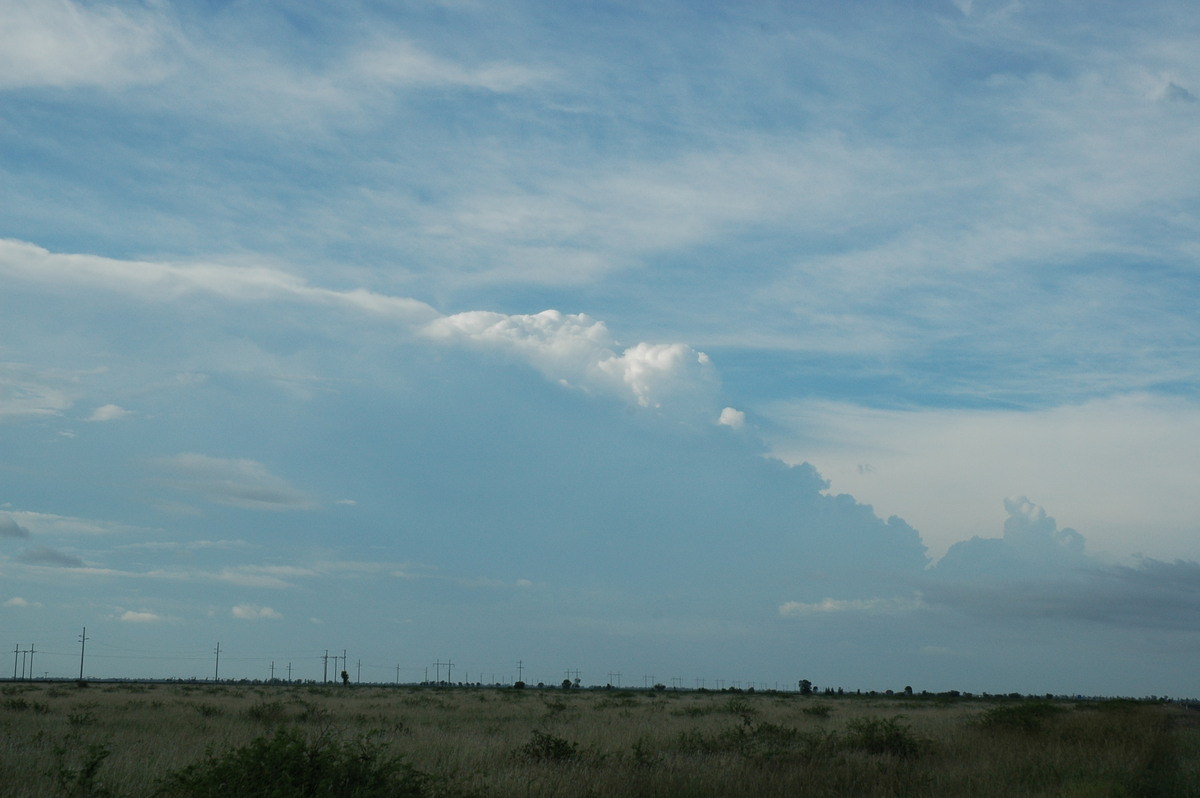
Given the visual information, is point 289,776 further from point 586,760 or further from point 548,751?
point 548,751

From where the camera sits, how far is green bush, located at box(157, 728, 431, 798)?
1134cm

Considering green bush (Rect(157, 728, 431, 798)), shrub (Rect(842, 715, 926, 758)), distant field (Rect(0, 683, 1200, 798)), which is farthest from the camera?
shrub (Rect(842, 715, 926, 758))

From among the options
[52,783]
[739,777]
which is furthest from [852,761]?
[52,783]

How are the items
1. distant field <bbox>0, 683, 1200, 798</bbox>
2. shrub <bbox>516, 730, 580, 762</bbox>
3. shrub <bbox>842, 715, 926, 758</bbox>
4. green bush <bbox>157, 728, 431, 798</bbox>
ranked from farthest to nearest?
1. shrub <bbox>842, 715, 926, 758</bbox>
2. shrub <bbox>516, 730, 580, 762</bbox>
3. distant field <bbox>0, 683, 1200, 798</bbox>
4. green bush <bbox>157, 728, 431, 798</bbox>

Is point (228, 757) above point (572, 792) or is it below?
above

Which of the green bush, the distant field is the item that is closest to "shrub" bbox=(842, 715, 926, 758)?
the distant field

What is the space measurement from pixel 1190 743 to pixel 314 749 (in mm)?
26658

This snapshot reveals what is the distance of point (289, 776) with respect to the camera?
36.5 feet

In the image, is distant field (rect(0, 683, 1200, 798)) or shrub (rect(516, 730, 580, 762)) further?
shrub (rect(516, 730, 580, 762))

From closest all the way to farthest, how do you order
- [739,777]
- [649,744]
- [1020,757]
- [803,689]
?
[739,777] < [1020,757] < [649,744] < [803,689]

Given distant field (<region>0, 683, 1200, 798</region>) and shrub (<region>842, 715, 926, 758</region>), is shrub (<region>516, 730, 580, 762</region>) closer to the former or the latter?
distant field (<region>0, 683, 1200, 798</region>)

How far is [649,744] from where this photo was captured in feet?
70.0

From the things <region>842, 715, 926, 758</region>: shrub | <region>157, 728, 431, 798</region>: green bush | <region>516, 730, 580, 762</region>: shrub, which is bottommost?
<region>842, 715, 926, 758</region>: shrub

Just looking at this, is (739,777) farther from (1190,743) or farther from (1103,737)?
(1190,743)
